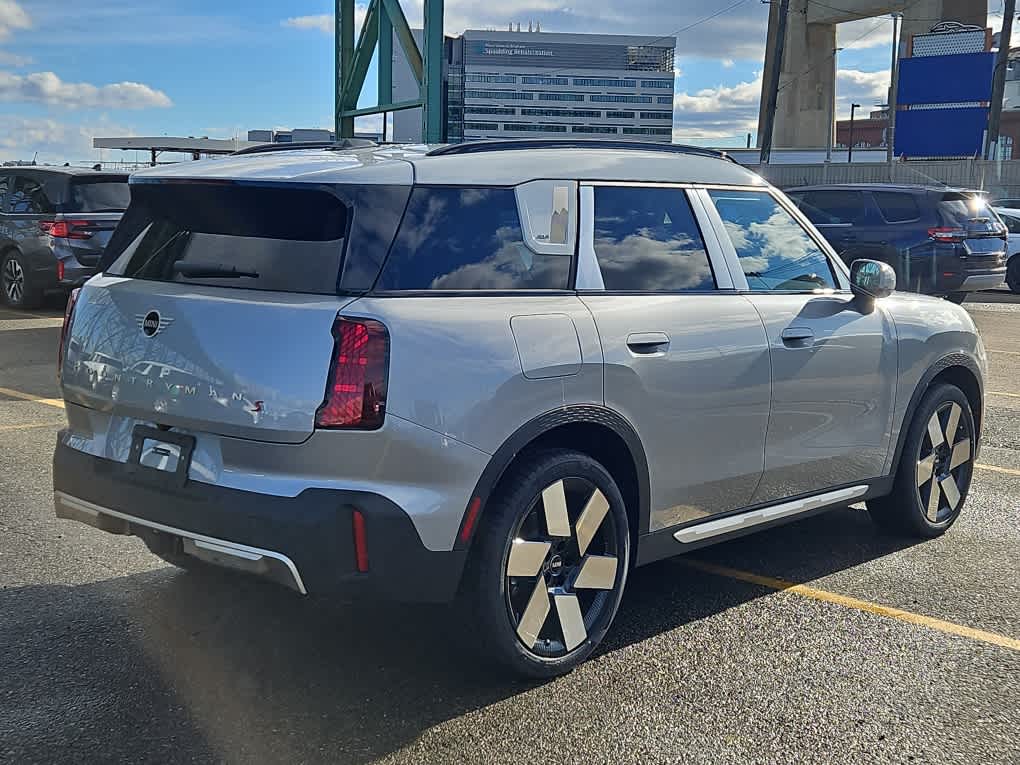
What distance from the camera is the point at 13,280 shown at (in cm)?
1551

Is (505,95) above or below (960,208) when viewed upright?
above

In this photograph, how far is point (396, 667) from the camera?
13.0 feet

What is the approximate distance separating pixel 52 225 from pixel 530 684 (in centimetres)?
1214

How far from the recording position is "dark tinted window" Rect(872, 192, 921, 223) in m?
16.9

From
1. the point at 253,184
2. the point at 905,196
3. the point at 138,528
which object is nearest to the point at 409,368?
the point at 253,184

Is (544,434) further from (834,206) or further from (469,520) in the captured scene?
(834,206)

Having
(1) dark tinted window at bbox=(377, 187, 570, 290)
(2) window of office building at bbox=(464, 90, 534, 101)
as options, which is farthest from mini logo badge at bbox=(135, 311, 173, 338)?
(2) window of office building at bbox=(464, 90, 534, 101)

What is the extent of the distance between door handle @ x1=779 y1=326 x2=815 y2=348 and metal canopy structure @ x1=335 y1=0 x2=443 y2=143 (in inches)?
287

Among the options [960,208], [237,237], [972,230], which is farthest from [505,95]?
[237,237]

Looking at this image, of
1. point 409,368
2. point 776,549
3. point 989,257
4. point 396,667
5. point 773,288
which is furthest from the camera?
point 989,257

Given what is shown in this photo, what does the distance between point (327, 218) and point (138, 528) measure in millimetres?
1182

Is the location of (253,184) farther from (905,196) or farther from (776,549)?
(905,196)

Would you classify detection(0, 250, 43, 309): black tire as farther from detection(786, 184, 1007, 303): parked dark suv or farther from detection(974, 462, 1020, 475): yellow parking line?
detection(974, 462, 1020, 475): yellow parking line

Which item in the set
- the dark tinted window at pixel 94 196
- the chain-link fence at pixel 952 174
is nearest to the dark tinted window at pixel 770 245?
the dark tinted window at pixel 94 196
